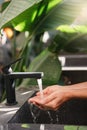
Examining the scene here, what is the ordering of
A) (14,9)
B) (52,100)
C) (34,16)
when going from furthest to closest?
(34,16) → (52,100) → (14,9)

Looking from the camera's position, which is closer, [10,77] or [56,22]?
[10,77]

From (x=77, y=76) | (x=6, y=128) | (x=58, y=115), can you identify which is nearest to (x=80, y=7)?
(x=77, y=76)

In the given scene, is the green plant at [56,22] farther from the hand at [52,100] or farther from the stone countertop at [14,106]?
the hand at [52,100]

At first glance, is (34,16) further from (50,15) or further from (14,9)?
(14,9)

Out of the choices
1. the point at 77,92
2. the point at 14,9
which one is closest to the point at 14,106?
the point at 77,92

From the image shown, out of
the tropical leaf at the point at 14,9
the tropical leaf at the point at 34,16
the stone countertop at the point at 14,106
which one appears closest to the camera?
the tropical leaf at the point at 14,9

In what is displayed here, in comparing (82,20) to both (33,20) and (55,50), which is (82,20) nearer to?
(55,50)

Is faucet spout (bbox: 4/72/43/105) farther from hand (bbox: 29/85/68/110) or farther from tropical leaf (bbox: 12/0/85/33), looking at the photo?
tropical leaf (bbox: 12/0/85/33)

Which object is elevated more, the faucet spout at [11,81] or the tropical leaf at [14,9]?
the tropical leaf at [14,9]

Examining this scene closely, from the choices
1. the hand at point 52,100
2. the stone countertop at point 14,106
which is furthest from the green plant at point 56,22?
the hand at point 52,100

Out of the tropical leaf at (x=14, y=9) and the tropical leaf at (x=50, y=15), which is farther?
the tropical leaf at (x=50, y=15)

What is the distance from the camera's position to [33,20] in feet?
3.77

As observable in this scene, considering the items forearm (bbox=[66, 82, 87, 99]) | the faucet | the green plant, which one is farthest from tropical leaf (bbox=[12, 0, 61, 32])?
forearm (bbox=[66, 82, 87, 99])

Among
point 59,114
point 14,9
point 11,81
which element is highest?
point 14,9
